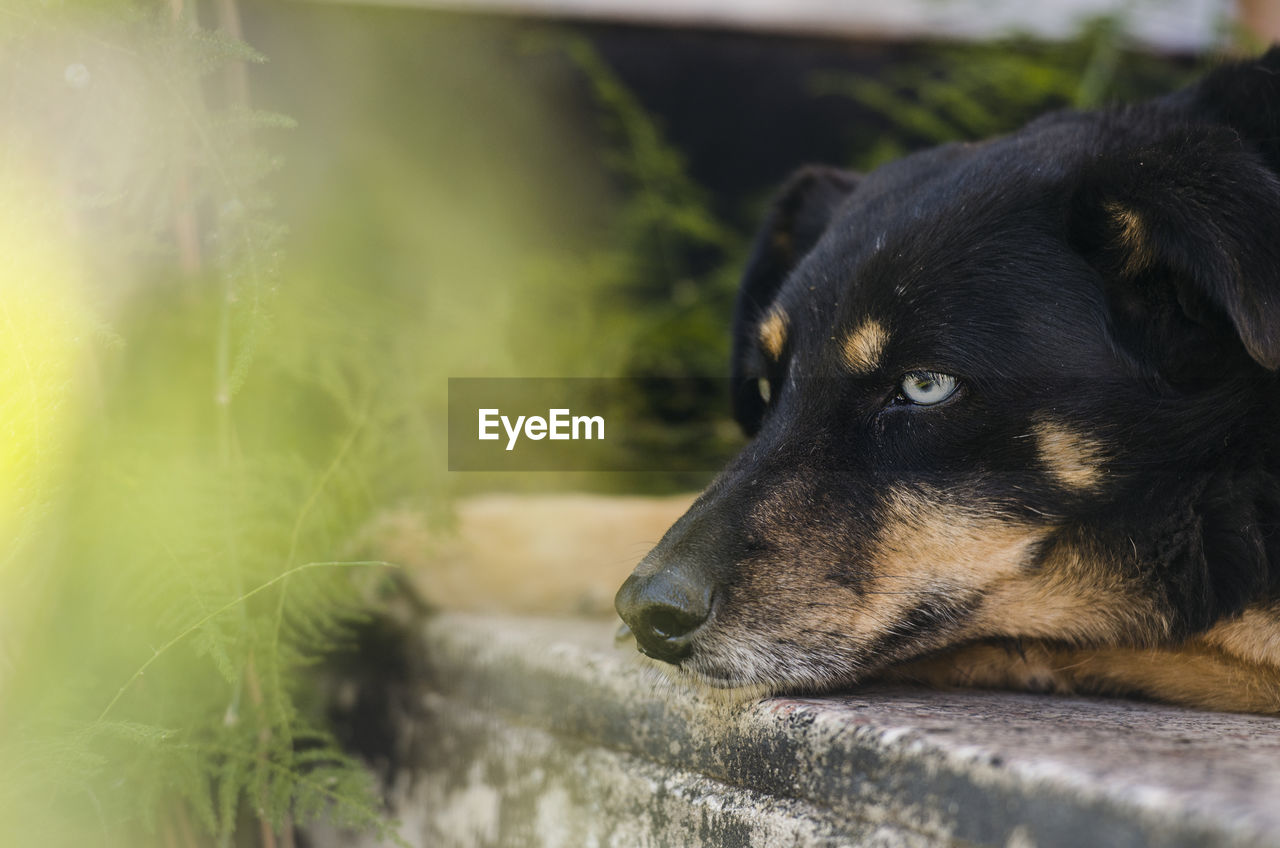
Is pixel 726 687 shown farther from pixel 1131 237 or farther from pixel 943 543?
pixel 1131 237

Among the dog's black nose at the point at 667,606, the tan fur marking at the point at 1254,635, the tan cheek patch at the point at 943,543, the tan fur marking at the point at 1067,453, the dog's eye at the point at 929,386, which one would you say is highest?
the dog's eye at the point at 929,386

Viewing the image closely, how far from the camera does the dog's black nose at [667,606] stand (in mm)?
1795

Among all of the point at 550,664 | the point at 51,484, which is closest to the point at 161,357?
the point at 51,484

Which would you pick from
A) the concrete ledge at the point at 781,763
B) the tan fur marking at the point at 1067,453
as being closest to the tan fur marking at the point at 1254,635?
the concrete ledge at the point at 781,763

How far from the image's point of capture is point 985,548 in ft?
6.38

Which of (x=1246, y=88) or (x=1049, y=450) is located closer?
(x=1049, y=450)

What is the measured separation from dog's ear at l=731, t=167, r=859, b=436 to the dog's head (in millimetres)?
739

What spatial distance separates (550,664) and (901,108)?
3.48 metres

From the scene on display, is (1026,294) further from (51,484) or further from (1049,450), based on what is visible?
(51,484)

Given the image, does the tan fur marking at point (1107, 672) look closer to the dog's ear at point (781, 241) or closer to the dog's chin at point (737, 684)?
the dog's chin at point (737, 684)

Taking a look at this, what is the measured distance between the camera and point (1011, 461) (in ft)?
6.40

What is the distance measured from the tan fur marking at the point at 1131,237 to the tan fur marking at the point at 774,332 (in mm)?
692

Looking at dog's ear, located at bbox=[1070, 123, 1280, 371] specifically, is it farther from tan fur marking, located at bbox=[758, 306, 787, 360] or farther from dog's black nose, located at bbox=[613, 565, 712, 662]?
dog's black nose, located at bbox=[613, 565, 712, 662]

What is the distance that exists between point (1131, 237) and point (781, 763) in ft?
3.81
